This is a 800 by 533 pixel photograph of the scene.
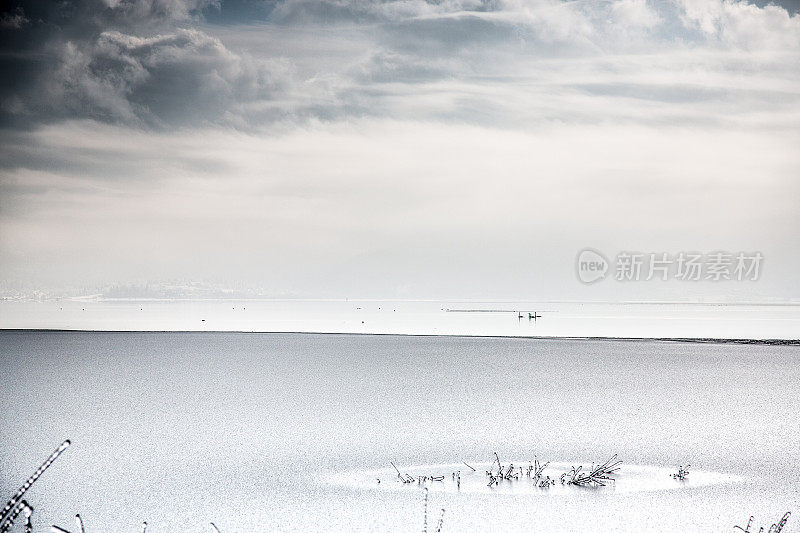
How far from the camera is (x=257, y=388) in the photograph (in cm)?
1519

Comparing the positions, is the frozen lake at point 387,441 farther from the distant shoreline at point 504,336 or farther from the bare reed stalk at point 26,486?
the distant shoreline at point 504,336

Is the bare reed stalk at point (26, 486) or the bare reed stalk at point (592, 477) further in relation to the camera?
the bare reed stalk at point (592, 477)

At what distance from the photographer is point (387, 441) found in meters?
9.50

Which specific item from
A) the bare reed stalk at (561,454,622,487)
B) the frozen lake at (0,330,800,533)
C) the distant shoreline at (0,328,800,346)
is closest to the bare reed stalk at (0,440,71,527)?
the frozen lake at (0,330,800,533)

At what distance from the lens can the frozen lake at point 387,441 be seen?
6.37 m

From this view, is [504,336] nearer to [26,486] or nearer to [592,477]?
[592,477]

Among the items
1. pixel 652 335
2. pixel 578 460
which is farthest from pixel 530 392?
pixel 652 335

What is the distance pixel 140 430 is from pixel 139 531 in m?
4.69

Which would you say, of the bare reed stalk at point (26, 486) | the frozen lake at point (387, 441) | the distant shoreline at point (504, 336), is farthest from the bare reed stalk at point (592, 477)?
the distant shoreline at point (504, 336)

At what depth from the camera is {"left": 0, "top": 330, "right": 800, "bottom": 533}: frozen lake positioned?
6.37m

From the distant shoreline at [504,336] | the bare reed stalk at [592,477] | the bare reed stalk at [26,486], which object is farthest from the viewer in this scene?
the distant shoreline at [504,336]

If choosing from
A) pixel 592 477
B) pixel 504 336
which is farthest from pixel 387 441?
pixel 504 336

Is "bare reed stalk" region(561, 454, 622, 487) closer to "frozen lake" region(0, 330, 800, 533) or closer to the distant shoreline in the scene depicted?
"frozen lake" region(0, 330, 800, 533)

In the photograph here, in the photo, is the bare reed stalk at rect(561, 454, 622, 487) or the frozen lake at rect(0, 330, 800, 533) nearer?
the frozen lake at rect(0, 330, 800, 533)
